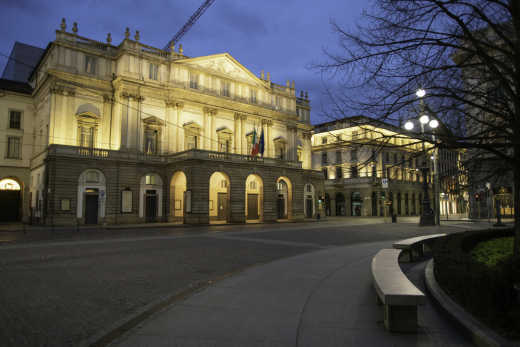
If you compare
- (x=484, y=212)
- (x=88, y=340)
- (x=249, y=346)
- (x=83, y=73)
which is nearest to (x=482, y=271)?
(x=249, y=346)

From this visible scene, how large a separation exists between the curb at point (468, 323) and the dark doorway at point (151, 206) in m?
34.5

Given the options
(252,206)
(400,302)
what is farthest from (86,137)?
(400,302)

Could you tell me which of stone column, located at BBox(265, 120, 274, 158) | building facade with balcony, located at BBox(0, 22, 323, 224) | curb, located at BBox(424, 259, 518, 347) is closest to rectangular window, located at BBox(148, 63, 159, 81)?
building facade with balcony, located at BBox(0, 22, 323, 224)

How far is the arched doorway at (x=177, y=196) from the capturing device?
38.3 m

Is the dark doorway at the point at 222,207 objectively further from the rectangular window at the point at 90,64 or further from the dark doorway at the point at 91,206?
the rectangular window at the point at 90,64

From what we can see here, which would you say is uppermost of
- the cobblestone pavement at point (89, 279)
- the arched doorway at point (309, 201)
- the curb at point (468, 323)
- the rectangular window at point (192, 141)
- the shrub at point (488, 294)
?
the rectangular window at point (192, 141)

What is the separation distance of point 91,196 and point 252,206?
18.6m

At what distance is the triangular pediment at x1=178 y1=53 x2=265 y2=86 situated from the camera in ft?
139

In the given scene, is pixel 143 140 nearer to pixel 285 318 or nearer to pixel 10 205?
pixel 10 205

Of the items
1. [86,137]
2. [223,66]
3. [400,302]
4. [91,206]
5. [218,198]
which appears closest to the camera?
[400,302]

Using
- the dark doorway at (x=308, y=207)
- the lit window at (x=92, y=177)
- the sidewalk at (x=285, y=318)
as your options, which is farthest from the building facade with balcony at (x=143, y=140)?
the sidewalk at (x=285, y=318)

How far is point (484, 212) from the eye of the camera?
131 feet

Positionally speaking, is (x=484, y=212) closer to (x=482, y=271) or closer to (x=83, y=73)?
(x=482, y=271)

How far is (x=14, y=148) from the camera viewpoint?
39562mm
